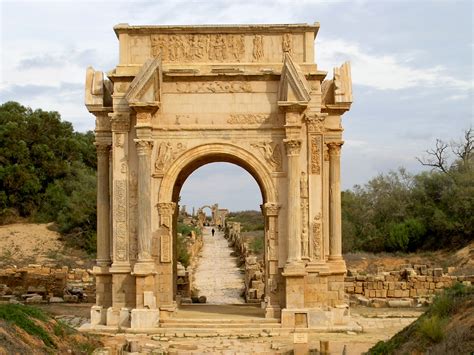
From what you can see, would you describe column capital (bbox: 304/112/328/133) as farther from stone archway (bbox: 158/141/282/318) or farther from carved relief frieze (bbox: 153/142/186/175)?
carved relief frieze (bbox: 153/142/186/175)

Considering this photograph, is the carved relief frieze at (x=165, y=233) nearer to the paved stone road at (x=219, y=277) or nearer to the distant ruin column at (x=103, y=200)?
the distant ruin column at (x=103, y=200)

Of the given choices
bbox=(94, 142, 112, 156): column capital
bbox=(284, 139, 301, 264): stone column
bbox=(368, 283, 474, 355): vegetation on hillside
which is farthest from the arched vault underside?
bbox=(368, 283, 474, 355): vegetation on hillside

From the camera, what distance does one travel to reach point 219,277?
96.0 feet

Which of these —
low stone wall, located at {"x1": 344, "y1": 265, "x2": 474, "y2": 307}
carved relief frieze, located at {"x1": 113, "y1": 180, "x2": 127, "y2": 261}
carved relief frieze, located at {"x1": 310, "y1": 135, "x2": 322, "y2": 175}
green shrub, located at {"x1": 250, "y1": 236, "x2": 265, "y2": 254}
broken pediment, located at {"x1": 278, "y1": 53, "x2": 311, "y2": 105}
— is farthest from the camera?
green shrub, located at {"x1": 250, "y1": 236, "x2": 265, "y2": 254}

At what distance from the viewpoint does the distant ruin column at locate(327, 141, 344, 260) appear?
57.5ft

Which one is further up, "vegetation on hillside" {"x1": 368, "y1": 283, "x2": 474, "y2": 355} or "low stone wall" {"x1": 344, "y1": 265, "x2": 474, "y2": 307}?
"vegetation on hillside" {"x1": 368, "y1": 283, "x2": 474, "y2": 355}

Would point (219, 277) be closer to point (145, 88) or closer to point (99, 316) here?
point (99, 316)

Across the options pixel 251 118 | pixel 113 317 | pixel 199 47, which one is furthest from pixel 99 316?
pixel 199 47

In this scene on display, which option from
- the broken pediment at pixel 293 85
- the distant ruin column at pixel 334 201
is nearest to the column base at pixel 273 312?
the distant ruin column at pixel 334 201

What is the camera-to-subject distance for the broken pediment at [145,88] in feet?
53.5

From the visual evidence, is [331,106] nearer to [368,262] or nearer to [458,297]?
[458,297]

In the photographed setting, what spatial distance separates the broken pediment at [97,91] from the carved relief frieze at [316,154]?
4.77 m

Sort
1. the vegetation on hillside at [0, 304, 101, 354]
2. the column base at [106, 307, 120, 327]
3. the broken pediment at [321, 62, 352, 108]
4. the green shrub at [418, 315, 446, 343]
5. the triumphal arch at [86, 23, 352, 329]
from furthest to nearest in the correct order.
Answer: the broken pediment at [321, 62, 352, 108] → the column base at [106, 307, 120, 327] → the triumphal arch at [86, 23, 352, 329] → the vegetation on hillside at [0, 304, 101, 354] → the green shrub at [418, 315, 446, 343]

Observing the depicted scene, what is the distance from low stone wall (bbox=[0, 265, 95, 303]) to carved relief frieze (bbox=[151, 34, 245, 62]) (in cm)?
913
